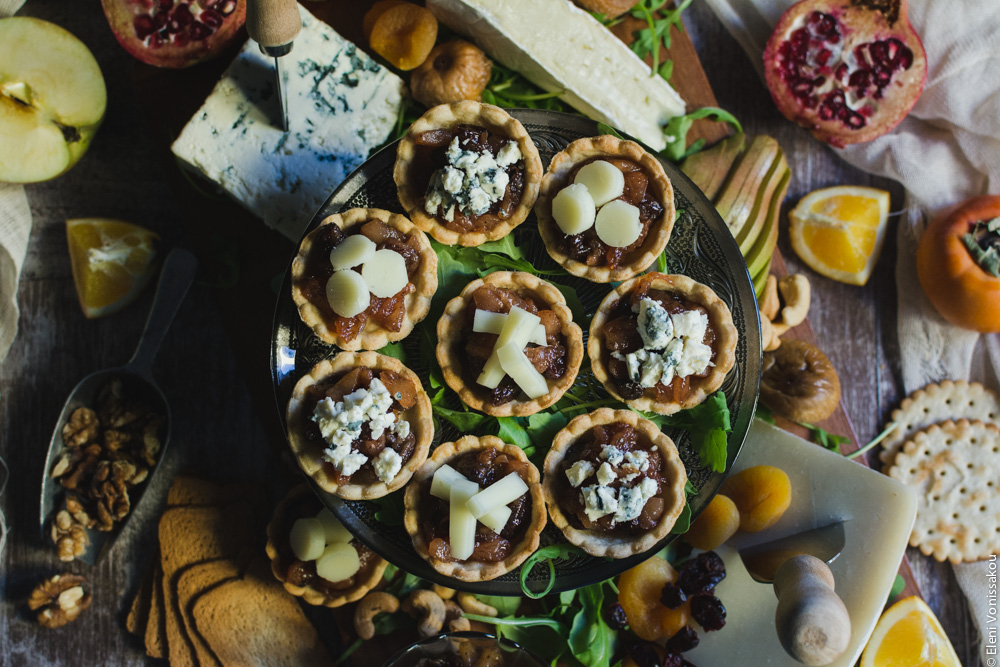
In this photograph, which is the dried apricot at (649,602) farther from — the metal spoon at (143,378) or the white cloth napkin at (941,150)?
the metal spoon at (143,378)

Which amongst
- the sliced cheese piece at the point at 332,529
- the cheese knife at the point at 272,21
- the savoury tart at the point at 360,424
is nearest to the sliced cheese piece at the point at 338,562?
the sliced cheese piece at the point at 332,529

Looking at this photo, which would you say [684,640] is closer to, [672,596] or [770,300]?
[672,596]

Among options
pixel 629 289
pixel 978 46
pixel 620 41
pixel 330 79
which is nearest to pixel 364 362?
pixel 629 289

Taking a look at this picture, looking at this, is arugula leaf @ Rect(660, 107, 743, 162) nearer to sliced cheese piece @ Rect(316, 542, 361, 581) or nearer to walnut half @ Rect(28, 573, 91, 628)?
sliced cheese piece @ Rect(316, 542, 361, 581)

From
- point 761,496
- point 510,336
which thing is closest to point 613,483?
point 510,336

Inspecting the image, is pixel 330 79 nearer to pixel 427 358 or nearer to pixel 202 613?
pixel 427 358

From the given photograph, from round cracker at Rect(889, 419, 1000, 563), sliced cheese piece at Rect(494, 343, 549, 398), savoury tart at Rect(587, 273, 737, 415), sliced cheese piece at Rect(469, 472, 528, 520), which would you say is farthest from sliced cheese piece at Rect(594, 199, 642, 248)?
round cracker at Rect(889, 419, 1000, 563)
